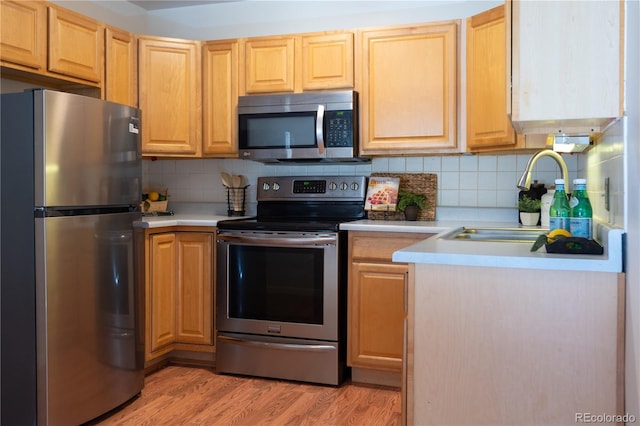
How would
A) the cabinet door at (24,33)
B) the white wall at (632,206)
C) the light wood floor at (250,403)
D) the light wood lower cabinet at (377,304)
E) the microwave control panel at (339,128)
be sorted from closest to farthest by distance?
the white wall at (632,206) < the light wood floor at (250,403) < the cabinet door at (24,33) < the light wood lower cabinet at (377,304) < the microwave control panel at (339,128)

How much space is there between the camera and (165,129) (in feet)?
11.1

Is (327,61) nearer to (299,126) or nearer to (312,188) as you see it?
(299,126)

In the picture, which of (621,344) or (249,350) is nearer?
(621,344)

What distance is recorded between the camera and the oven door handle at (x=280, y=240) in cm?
290

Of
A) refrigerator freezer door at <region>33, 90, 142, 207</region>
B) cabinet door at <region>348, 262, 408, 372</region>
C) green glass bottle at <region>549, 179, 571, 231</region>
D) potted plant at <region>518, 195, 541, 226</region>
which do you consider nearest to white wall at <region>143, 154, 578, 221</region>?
potted plant at <region>518, 195, 541, 226</region>

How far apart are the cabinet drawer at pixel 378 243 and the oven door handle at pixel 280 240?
0.41ft

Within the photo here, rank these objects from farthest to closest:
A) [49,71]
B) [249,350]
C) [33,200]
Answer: [249,350], [49,71], [33,200]

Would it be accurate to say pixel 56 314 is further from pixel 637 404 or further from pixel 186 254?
pixel 637 404

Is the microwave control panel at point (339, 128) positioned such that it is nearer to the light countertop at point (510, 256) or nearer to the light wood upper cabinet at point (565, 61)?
the light countertop at point (510, 256)

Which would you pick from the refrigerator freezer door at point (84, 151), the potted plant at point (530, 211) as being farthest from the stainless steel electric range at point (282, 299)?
the potted plant at point (530, 211)

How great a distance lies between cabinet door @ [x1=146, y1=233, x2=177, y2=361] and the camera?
3.02m

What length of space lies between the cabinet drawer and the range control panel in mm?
501

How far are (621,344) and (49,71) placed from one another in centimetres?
277

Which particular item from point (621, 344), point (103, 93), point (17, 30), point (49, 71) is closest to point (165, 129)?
point (103, 93)
